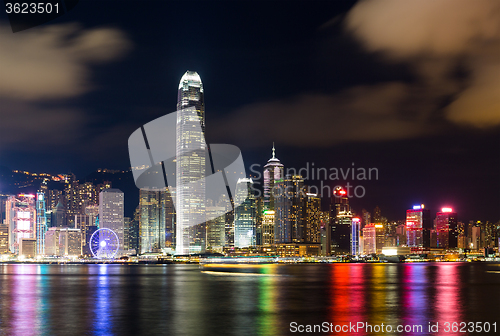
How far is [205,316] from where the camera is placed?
3859 centimetres

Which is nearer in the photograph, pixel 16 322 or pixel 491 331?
pixel 491 331

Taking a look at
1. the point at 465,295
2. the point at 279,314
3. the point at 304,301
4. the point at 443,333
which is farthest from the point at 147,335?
the point at 465,295

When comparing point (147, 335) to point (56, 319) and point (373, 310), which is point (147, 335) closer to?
point (56, 319)

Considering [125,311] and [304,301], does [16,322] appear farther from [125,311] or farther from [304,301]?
→ [304,301]

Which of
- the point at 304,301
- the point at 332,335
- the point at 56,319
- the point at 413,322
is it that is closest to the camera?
the point at 332,335

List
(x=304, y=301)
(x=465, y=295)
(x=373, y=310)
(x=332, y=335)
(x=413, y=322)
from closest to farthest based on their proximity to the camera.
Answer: (x=332, y=335) → (x=413, y=322) → (x=373, y=310) → (x=304, y=301) → (x=465, y=295)

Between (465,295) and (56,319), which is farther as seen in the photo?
(465,295)

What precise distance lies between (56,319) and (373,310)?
840 inches

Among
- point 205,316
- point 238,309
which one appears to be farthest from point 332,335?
point 238,309

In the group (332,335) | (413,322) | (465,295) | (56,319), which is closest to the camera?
(332,335)

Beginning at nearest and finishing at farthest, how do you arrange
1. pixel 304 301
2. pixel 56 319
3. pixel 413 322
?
pixel 413 322 → pixel 56 319 → pixel 304 301

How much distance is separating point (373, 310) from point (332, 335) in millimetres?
13189

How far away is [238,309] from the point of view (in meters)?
42.7

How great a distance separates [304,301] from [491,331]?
20.2 m
